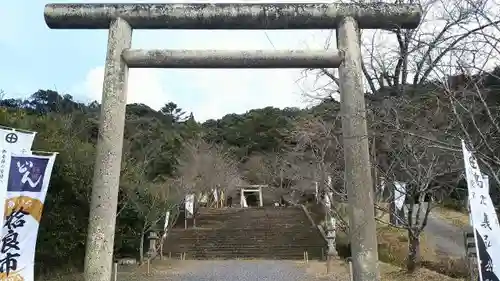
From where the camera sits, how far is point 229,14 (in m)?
5.95

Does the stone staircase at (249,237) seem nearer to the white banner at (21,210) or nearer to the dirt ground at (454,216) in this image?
the dirt ground at (454,216)

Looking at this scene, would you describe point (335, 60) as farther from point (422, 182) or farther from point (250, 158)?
point (250, 158)

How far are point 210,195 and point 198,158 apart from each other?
4.86 m

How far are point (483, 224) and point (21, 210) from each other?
616 centimetres

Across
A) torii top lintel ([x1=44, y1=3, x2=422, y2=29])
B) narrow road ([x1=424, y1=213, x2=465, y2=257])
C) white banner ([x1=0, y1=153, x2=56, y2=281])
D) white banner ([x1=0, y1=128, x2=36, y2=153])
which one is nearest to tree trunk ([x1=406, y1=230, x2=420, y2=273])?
narrow road ([x1=424, y1=213, x2=465, y2=257])

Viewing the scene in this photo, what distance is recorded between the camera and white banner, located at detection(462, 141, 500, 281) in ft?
15.9

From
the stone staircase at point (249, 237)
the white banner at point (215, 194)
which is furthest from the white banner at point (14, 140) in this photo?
the white banner at point (215, 194)

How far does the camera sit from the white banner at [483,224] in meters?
4.85

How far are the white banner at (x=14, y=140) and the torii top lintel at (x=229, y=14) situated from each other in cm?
188

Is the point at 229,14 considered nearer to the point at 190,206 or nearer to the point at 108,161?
the point at 108,161

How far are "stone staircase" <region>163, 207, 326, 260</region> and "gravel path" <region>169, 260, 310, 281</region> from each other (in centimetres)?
249

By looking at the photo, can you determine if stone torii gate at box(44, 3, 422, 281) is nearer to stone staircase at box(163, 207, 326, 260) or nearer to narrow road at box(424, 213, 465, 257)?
narrow road at box(424, 213, 465, 257)

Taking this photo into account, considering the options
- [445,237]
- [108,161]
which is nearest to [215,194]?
[445,237]

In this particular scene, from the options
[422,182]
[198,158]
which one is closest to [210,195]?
[198,158]
